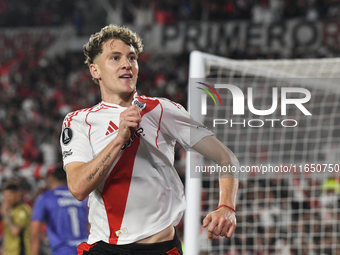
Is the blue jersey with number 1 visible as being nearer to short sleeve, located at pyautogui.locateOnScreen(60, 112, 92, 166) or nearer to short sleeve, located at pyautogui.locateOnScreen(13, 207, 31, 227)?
short sleeve, located at pyautogui.locateOnScreen(13, 207, 31, 227)

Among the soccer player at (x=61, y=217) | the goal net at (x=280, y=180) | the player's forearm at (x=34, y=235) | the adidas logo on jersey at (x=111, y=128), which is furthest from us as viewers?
the player's forearm at (x=34, y=235)

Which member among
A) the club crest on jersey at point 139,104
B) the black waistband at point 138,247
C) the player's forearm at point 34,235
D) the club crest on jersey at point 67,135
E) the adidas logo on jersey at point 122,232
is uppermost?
the club crest on jersey at point 139,104

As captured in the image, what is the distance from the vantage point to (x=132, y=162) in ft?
7.12

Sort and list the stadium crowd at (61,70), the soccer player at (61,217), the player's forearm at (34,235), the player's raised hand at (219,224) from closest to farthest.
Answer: the player's raised hand at (219,224), the soccer player at (61,217), the player's forearm at (34,235), the stadium crowd at (61,70)

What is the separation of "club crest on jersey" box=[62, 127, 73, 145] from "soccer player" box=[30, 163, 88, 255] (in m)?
2.39

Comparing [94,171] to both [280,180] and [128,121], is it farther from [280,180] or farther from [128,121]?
[280,180]

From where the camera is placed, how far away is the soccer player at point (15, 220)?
5977mm

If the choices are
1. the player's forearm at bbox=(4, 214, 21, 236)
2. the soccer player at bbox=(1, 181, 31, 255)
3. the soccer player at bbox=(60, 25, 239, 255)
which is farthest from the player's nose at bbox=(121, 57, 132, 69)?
the player's forearm at bbox=(4, 214, 21, 236)

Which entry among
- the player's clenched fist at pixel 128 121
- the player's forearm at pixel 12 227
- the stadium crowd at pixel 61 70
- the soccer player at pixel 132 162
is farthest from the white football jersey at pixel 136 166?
the stadium crowd at pixel 61 70

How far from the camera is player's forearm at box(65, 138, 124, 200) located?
1.96 metres

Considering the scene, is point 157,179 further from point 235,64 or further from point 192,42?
point 192,42

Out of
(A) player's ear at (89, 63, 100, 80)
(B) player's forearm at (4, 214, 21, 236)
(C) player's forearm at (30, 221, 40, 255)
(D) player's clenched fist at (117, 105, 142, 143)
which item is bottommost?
(B) player's forearm at (4, 214, 21, 236)

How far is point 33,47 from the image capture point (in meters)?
15.2

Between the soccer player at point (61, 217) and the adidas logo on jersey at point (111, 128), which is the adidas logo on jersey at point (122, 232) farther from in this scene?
the soccer player at point (61, 217)
